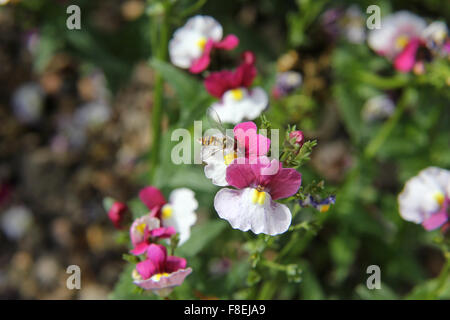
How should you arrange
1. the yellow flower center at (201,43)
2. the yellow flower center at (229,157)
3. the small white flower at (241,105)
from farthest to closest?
the yellow flower center at (201,43) → the small white flower at (241,105) → the yellow flower center at (229,157)

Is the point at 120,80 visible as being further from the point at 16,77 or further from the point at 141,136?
the point at 16,77

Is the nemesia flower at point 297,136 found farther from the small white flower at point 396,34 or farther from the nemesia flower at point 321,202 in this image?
the small white flower at point 396,34

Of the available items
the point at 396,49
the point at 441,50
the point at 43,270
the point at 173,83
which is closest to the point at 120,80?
the point at 173,83

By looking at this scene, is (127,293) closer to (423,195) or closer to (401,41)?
(423,195)

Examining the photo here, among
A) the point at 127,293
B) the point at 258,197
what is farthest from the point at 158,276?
the point at 258,197

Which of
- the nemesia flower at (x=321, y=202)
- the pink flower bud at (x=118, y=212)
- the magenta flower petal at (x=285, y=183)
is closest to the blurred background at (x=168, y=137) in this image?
the pink flower bud at (x=118, y=212)
